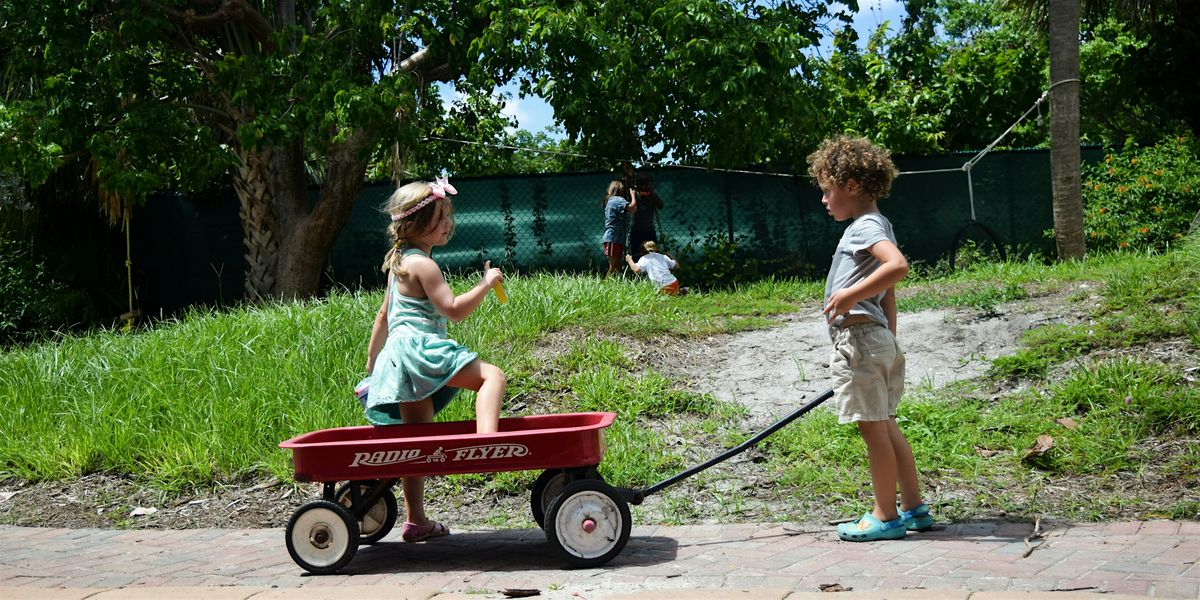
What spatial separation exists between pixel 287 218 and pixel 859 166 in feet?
32.1

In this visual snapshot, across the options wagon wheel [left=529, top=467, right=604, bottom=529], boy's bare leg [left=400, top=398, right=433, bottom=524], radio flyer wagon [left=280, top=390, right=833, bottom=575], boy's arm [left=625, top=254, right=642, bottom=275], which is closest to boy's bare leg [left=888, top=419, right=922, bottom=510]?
radio flyer wagon [left=280, top=390, right=833, bottom=575]

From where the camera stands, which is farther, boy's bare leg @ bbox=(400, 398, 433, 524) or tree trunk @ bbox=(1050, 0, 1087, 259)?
tree trunk @ bbox=(1050, 0, 1087, 259)

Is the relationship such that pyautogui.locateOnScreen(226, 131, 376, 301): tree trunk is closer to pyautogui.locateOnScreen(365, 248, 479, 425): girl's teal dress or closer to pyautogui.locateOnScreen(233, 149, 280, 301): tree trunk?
pyautogui.locateOnScreen(233, 149, 280, 301): tree trunk

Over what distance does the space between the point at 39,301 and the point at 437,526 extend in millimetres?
9892

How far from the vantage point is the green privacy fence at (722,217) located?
531 inches

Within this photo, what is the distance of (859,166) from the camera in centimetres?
453

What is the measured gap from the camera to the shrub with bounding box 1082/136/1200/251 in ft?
40.3

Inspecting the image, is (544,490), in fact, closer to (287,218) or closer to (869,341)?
(869,341)

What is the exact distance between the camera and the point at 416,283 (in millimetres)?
4586

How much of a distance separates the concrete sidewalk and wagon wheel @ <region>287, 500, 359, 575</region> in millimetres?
70

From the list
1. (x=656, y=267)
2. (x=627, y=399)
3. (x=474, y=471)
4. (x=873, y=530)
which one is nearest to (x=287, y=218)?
(x=656, y=267)

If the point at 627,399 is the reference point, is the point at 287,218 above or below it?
above

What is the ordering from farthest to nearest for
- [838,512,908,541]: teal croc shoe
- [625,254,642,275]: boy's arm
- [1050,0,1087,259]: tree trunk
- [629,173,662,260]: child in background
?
[629,173,662,260]: child in background
[625,254,642,275]: boy's arm
[1050,0,1087,259]: tree trunk
[838,512,908,541]: teal croc shoe

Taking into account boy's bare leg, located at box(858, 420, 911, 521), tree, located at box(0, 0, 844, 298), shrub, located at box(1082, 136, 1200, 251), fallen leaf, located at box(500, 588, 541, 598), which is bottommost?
fallen leaf, located at box(500, 588, 541, 598)
